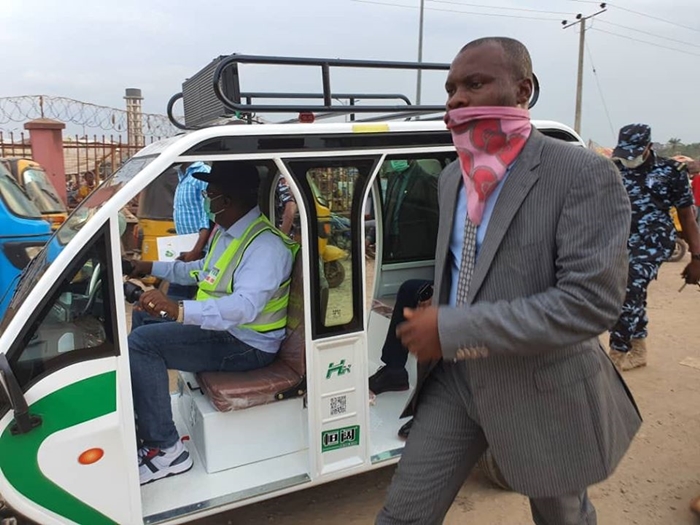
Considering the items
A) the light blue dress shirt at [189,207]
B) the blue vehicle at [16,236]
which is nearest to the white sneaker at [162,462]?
the blue vehicle at [16,236]

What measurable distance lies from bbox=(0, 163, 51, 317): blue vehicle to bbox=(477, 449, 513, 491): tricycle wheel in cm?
398

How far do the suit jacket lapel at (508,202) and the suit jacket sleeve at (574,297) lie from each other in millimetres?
125

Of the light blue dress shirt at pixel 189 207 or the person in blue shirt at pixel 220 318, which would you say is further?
the light blue dress shirt at pixel 189 207

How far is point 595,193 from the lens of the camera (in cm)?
150

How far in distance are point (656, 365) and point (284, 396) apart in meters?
3.78

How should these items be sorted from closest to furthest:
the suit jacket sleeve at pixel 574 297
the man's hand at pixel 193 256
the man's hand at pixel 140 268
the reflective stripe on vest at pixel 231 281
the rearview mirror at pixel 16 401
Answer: the suit jacket sleeve at pixel 574 297
the rearview mirror at pixel 16 401
the reflective stripe on vest at pixel 231 281
the man's hand at pixel 140 268
the man's hand at pixel 193 256

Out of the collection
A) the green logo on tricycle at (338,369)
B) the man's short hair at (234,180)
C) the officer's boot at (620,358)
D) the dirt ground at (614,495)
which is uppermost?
the man's short hair at (234,180)

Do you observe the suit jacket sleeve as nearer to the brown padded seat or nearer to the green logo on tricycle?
the green logo on tricycle

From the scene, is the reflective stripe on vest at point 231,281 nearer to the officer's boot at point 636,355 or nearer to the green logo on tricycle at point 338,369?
the green logo on tricycle at point 338,369

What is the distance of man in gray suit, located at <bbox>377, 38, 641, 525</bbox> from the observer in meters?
1.49

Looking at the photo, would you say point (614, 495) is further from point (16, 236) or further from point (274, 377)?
point (16, 236)

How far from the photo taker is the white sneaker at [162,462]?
2783 mm

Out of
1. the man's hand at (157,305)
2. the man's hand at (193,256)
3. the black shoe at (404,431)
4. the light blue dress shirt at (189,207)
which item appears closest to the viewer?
the man's hand at (157,305)

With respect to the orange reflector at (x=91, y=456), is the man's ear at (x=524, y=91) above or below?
above
